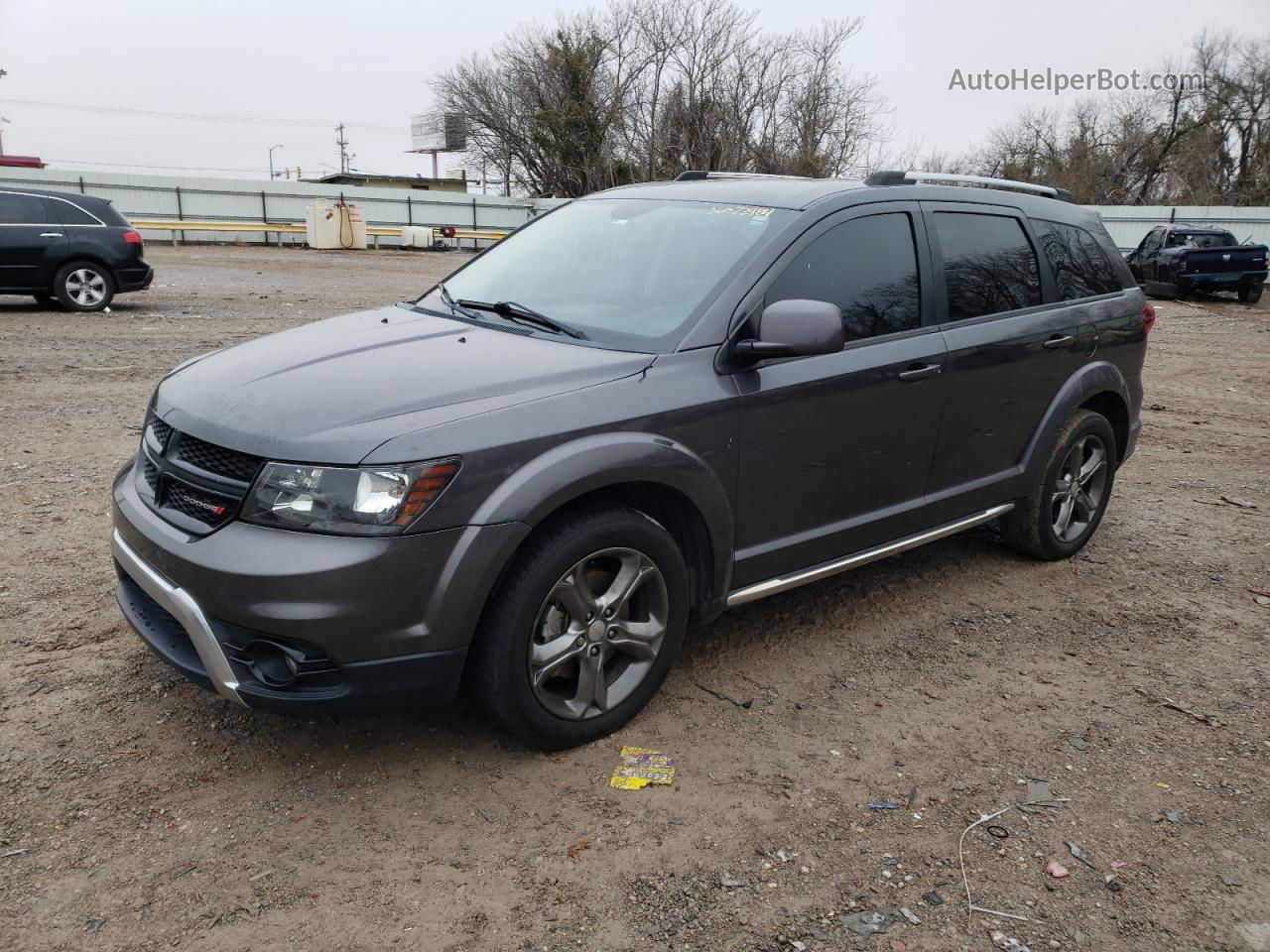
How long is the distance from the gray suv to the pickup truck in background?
766 inches

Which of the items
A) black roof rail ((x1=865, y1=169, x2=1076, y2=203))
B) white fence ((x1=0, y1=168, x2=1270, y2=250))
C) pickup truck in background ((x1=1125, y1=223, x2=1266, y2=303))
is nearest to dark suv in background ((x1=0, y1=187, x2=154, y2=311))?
black roof rail ((x1=865, y1=169, x2=1076, y2=203))

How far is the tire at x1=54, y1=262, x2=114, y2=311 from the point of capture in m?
12.9

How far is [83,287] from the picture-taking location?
42.8 ft

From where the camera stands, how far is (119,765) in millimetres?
3100

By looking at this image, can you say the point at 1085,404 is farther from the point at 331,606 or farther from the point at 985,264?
the point at 331,606

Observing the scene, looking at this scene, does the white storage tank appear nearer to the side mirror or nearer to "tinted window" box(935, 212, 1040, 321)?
"tinted window" box(935, 212, 1040, 321)

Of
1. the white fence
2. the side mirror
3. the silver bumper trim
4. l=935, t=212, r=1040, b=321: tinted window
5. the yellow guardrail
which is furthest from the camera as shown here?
the white fence

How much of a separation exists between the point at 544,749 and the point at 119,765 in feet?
4.29

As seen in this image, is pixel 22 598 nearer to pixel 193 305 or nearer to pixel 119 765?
pixel 119 765

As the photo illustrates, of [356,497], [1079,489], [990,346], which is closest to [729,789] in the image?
[356,497]

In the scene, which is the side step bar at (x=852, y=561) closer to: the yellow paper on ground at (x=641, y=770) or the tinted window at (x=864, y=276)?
the yellow paper on ground at (x=641, y=770)

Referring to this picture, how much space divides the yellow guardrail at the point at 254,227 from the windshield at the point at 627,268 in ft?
78.5

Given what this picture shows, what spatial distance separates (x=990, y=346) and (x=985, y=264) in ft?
1.33

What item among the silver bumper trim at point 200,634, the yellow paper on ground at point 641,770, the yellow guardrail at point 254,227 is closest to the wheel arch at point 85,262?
the silver bumper trim at point 200,634
